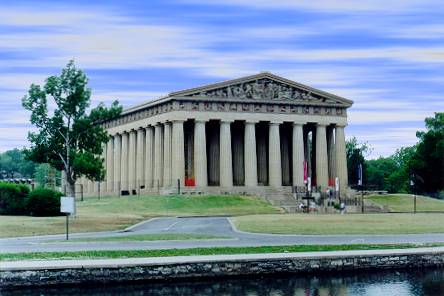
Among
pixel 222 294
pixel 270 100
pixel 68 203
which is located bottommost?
pixel 222 294

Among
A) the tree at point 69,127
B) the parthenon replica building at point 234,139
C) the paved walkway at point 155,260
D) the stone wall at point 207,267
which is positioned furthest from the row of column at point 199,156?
the stone wall at point 207,267

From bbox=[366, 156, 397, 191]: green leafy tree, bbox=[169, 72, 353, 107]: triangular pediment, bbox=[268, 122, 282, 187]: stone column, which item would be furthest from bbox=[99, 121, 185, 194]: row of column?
bbox=[366, 156, 397, 191]: green leafy tree

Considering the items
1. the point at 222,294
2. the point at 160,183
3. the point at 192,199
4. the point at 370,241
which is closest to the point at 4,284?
the point at 222,294

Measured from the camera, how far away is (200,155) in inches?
4119

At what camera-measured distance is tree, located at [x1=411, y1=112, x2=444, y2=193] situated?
405 feet

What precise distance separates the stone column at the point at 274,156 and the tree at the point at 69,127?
3890cm

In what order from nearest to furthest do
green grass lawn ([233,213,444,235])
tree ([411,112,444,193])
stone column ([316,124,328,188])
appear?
green grass lawn ([233,213,444,235])
stone column ([316,124,328,188])
tree ([411,112,444,193])

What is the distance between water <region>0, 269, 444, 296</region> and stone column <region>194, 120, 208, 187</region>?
2862 inches

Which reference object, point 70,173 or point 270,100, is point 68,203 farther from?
point 270,100

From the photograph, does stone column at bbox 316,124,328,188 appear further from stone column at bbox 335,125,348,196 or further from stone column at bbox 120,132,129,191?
stone column at bbox 120,132,129,191

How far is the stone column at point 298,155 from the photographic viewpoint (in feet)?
364

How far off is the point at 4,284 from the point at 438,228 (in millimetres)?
34825

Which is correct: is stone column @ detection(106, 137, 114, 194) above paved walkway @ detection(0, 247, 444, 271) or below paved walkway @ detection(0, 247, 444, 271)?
above

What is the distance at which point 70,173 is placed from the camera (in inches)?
2810
